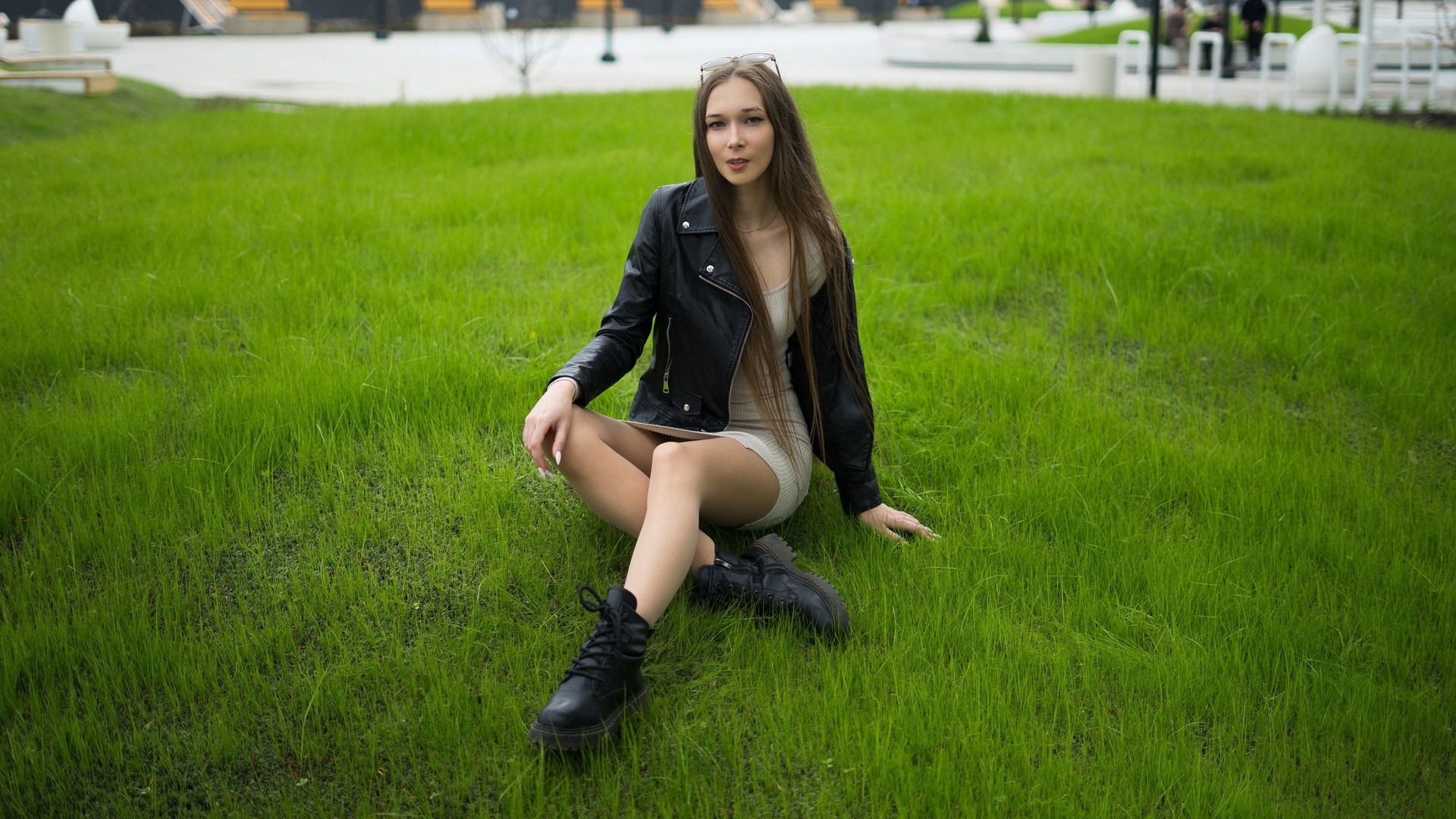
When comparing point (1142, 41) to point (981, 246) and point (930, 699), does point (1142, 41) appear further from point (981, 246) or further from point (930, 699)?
point (930, 699)

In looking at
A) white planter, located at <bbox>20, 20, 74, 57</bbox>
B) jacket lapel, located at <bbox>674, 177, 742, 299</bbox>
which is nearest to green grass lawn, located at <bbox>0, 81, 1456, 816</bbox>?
jacket lapel, located at <bbox>674, 177, 742, 299</bbox>

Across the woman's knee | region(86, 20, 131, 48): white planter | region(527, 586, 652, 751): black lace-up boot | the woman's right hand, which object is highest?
region(86, 20, 131, 48): white planter

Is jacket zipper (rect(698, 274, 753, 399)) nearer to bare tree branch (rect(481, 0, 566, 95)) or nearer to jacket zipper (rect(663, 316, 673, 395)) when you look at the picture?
jacket zipper (rect(663, 316, 673, 395))

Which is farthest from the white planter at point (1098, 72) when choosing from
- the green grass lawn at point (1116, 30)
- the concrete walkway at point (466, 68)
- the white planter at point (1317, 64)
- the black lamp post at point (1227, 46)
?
the green grass lawn at point (1116, 30)

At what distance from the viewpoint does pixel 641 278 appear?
2953 millimetres

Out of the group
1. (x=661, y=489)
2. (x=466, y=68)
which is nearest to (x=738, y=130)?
(x=661, y=489)

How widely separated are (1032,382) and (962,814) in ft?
8.02

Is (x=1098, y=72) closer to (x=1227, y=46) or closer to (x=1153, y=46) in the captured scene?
(x=1153, y=46)

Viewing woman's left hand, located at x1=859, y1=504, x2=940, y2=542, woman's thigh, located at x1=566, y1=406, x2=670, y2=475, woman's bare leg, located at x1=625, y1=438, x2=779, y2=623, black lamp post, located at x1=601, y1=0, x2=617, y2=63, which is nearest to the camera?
woman's bare leg, located at x1=625, y1=438, x2=779, y2=623

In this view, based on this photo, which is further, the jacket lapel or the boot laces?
the jacket lapel

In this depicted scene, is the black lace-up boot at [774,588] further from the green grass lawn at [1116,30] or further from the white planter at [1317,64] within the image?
the green grass lawn at [1116,30]

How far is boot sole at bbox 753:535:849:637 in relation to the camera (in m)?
2.71

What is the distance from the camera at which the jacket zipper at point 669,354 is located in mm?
3029

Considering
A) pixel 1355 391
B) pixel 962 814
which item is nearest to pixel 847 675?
pixel 962 814
